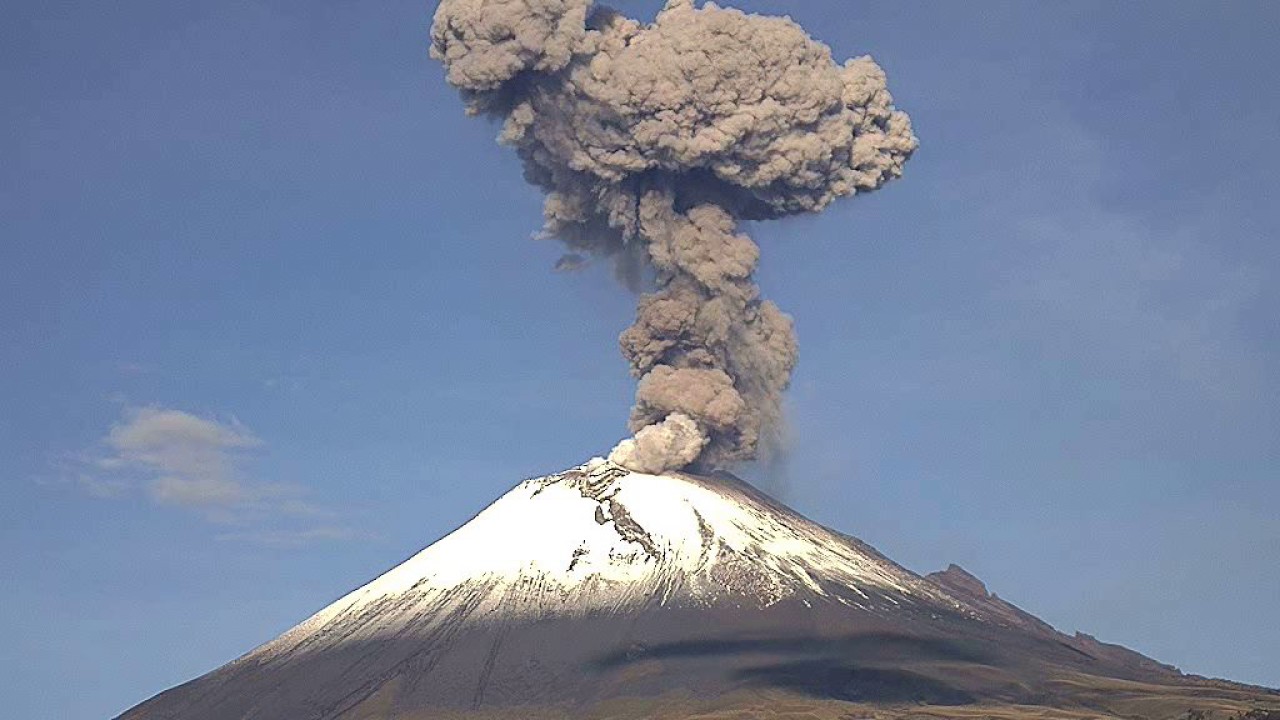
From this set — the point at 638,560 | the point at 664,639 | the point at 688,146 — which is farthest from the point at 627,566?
the point at 688,146

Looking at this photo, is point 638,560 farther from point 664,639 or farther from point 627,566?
point 664,639

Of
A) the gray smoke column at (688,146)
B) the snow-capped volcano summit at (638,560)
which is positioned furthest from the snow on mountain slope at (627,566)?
the gray smoke column at (688,146)

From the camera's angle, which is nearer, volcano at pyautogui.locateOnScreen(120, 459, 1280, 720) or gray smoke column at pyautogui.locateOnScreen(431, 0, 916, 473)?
volcano at pyautogui.locateOnScreen(120, 459, 1280, 720)

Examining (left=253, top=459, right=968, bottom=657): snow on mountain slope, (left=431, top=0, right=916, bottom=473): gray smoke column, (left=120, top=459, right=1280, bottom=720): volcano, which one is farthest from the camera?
(left=253, top=459, right=968, bottom=657): snow on mountain slope

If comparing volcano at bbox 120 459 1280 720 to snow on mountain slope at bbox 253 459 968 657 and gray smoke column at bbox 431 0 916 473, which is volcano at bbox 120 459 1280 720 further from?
gray smoke column at bbox 431 0 916 473

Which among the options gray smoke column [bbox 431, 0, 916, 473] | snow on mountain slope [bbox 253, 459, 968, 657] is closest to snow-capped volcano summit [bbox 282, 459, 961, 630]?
snow on mountain slope [bbox 253, 459, 968, 657]

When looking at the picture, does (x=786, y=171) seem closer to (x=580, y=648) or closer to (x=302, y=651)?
(x=580, y=648)

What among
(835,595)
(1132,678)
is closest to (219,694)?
(835,595)
